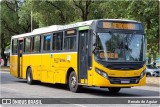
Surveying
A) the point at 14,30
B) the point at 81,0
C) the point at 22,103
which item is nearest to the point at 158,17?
the point at 81,0

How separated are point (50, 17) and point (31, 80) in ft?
54.8

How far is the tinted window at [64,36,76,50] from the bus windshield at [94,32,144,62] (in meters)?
1.98

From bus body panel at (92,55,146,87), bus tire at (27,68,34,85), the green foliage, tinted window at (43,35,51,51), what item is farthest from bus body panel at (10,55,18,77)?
bus body panel at (92,55,146,87)

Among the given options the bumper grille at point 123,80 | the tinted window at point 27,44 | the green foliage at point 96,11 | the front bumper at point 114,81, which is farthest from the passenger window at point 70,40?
the green foliage at point 96,11

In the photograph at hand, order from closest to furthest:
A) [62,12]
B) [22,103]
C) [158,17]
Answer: [22,103] → [158,17] → [62,12]

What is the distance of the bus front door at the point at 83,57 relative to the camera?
1734 centimetres

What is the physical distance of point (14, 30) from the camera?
5956cm

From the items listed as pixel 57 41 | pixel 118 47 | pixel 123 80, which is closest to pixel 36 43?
pixel 57 41

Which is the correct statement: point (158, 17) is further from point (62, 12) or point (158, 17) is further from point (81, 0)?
point (62, 12)

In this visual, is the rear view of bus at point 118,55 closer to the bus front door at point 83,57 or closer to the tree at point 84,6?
the bus front door at point 83,57

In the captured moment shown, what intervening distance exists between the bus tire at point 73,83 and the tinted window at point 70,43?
1142 millimetres

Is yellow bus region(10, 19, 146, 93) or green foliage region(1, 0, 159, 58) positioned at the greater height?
green foliage region(1, 0, 159, 58)

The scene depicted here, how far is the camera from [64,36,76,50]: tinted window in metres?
18.4

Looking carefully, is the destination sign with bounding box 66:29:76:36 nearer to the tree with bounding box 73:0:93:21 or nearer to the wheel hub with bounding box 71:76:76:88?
the wheel hub with bounding box 71:76:76:88
